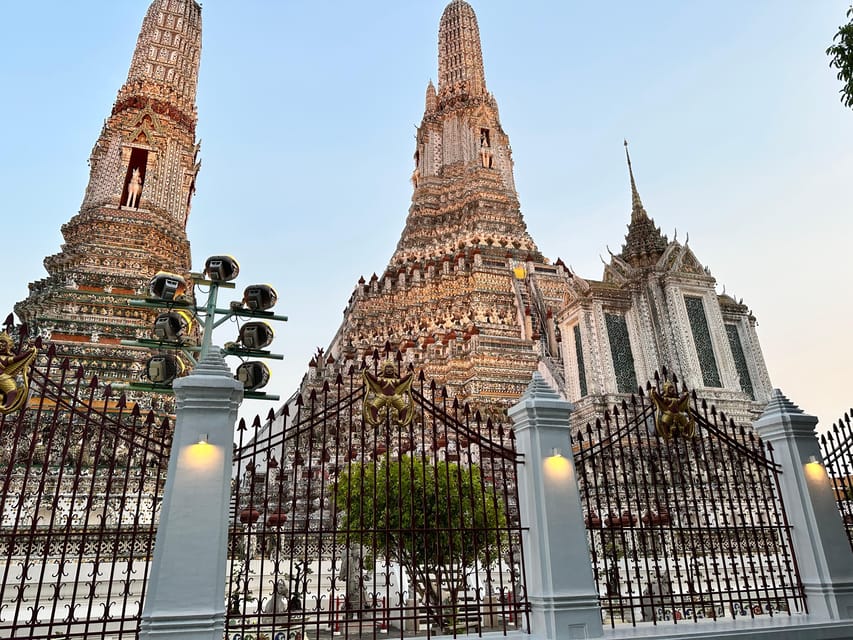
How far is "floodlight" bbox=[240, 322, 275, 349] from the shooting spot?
26.9 feet

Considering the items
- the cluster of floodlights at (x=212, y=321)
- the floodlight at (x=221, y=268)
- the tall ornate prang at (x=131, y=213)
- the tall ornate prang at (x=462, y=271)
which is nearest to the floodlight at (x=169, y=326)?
the cluster of floodlights at (x=212, y=321)

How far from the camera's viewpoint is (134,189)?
84.4 feet

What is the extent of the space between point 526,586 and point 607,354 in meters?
16.3

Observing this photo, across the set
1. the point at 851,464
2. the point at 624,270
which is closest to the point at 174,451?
the point at 851,464

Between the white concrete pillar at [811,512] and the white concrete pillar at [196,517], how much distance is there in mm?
6834

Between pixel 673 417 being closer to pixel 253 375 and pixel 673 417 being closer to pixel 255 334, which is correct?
pixel 253 375

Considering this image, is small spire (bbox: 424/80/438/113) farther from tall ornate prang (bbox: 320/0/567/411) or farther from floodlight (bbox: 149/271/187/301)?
floodlight (bbox: 149/271/187/301)

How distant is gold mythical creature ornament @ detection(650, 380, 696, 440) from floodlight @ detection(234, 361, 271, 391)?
5.19m

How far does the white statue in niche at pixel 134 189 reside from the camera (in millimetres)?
25609

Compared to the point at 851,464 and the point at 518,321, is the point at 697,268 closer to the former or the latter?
the point at 518,321

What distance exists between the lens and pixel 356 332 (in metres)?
32.3

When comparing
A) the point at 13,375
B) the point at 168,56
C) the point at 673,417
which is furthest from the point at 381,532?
the point at 168,56

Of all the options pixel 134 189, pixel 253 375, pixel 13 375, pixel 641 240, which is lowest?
pixel 13 375

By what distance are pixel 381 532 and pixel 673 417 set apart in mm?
4168
